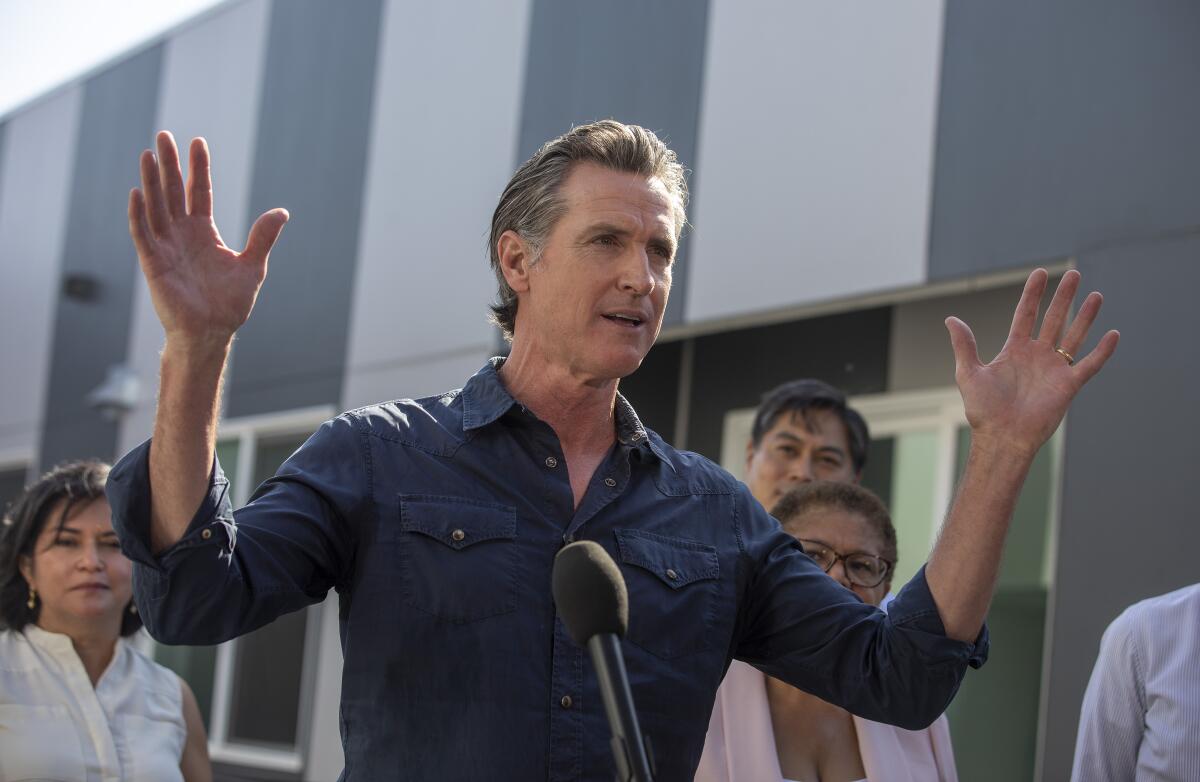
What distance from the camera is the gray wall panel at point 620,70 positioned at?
299 inches

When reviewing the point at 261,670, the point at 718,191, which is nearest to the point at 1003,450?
the point at 718,191

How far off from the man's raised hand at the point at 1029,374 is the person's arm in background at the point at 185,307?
3.72 feet

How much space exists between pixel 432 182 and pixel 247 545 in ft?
23.7

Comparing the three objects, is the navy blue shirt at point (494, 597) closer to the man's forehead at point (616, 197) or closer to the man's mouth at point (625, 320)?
the man's mouth at point (625, 320)

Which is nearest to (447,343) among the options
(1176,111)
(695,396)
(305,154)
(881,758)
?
(695,396)

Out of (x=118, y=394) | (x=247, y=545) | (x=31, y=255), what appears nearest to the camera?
(x=247, y=545)

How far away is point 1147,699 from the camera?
3408mm

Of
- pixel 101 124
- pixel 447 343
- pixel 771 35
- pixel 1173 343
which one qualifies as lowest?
pixel 1173 343

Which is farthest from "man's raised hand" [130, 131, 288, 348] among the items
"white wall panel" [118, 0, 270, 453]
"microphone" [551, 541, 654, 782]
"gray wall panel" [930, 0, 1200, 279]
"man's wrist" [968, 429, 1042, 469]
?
"white wall panel" [118, 0, 270, 453]

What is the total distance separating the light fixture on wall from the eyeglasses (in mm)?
8645

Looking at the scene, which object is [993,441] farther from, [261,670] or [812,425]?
[261,670]

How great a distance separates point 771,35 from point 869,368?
67.9 inches

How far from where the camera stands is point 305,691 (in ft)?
30.3

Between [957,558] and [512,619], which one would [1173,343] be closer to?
[957,558]
